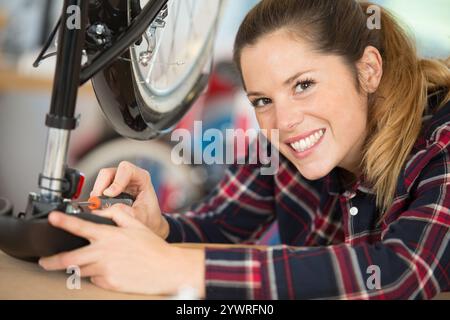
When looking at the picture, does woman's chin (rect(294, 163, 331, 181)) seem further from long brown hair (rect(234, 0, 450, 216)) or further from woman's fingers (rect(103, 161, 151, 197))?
woman's fingers (rect(103, 161, 151, 197))

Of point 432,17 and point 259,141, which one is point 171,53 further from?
point 432,17

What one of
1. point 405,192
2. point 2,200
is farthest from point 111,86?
point 405,192

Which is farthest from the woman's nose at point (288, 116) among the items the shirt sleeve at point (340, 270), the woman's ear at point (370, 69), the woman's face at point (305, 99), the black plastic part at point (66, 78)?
the black plastic part at point (66, 78)

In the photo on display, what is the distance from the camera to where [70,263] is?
1.91ft

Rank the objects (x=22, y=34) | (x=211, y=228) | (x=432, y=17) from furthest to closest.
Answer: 1. (x=22, y=34)
2. (x=432, y=17)
3. (x=211, y=228)

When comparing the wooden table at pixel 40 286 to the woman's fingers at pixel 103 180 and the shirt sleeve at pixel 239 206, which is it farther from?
the shirt sleeve at pixel 239 206

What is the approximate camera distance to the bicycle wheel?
2.42 ft

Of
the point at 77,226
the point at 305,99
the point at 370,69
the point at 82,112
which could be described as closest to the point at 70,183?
the point at 77,226

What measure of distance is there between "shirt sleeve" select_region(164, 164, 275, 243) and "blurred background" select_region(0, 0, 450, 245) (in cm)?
A: 50

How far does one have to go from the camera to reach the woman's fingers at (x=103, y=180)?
81 cm

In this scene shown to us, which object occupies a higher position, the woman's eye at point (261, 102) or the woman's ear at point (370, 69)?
the woman's ear at point (370, 69)

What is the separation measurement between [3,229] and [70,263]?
3.0 inches

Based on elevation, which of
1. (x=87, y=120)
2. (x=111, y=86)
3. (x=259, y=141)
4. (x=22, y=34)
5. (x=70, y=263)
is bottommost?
(x=70, y=263)

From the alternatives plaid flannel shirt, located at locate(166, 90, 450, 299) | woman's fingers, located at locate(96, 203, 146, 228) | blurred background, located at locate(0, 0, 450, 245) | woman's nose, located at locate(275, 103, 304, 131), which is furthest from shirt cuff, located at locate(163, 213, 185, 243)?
blurred background, located at locate(0, 0, 450, 245)
